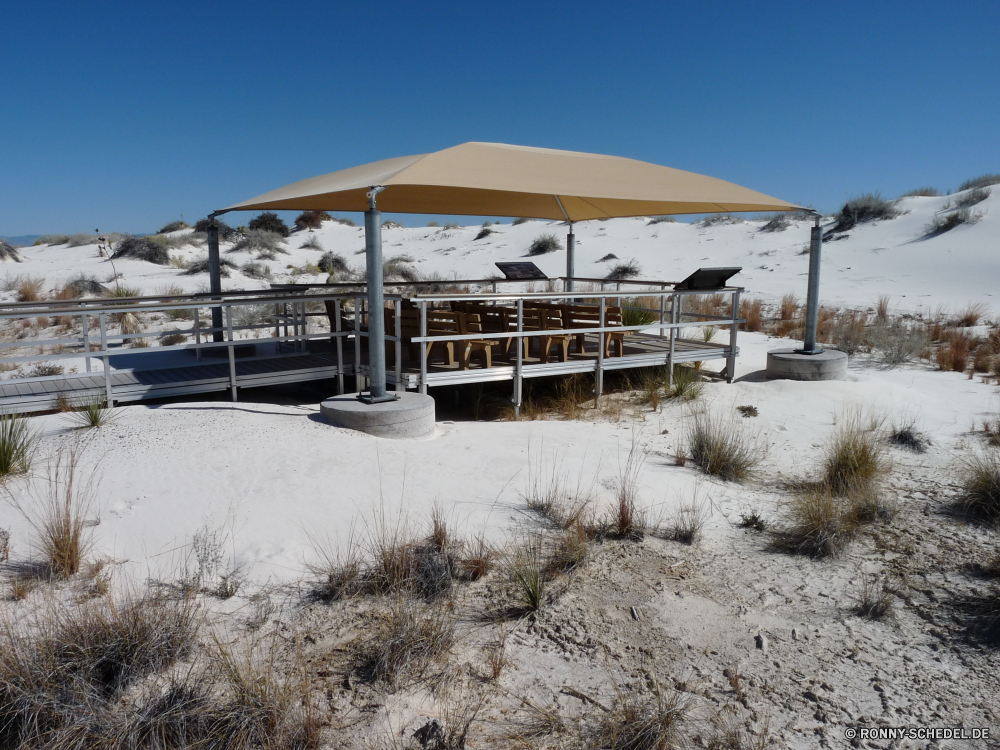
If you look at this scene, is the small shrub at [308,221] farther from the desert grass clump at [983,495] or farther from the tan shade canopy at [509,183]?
the desert grass clump at [983,495]

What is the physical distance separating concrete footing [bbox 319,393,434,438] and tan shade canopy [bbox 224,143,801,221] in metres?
2.01

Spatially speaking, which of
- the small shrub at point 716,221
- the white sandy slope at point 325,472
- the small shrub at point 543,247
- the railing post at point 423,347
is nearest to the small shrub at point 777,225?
the small shrub at point 716,221

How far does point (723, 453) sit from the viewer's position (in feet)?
21.8

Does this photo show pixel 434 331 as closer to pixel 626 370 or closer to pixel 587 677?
pixel 626 370

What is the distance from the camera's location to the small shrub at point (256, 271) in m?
24.6

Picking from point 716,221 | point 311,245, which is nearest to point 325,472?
point 311,245

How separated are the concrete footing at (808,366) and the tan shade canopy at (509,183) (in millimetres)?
2022

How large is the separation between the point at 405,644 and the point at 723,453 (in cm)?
395

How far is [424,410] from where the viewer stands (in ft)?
23.1

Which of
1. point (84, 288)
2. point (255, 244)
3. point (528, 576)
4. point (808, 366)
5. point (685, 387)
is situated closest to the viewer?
point (528, 576)

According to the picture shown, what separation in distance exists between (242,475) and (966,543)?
510 centimetres

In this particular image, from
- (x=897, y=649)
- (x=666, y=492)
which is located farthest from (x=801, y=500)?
(x=897, y=649)

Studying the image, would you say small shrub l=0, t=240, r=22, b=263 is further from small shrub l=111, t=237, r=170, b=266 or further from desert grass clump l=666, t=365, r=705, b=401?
desert grass clump l=666, t=365, r=705, b=401

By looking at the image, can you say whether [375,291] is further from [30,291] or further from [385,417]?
[30,291]
